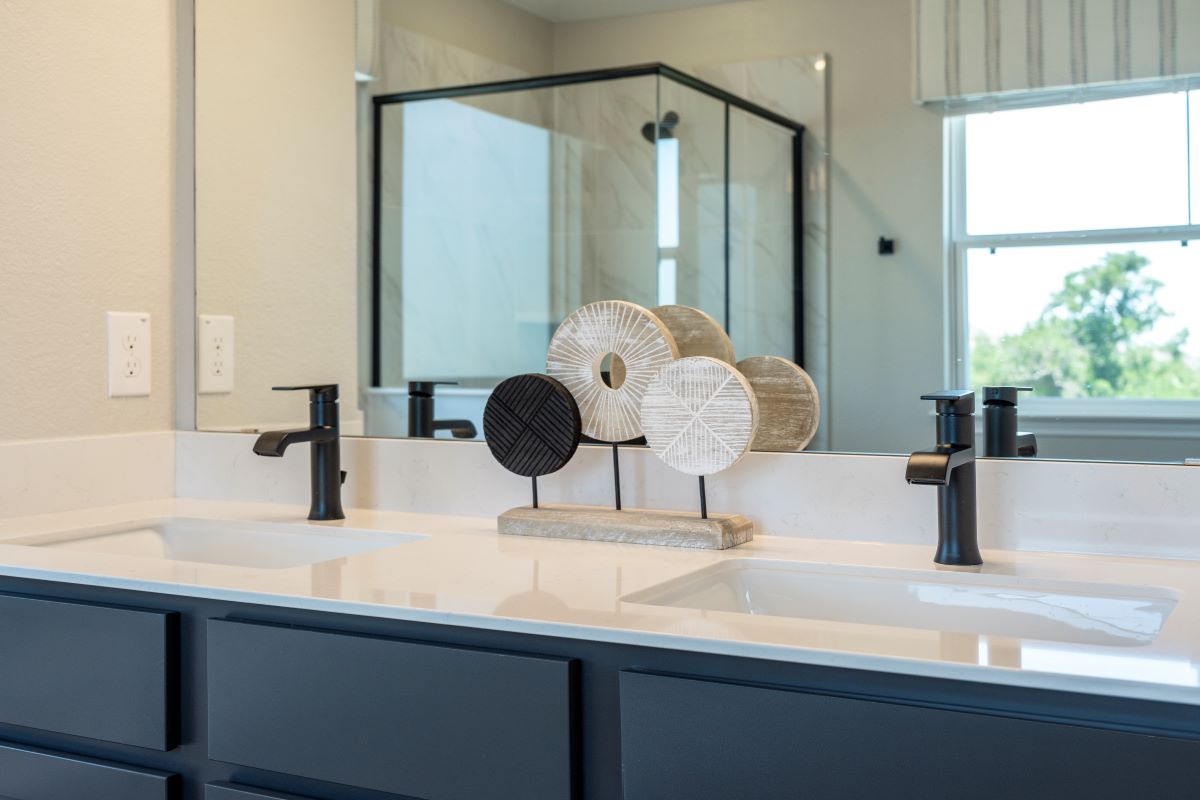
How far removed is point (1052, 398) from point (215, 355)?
128 cm

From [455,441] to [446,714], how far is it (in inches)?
26.9

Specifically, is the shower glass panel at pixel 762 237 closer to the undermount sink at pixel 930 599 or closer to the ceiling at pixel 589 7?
the ceiling at pixel 589 7

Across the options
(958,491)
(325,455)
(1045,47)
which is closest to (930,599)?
(958,491)

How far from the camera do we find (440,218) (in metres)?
1.67

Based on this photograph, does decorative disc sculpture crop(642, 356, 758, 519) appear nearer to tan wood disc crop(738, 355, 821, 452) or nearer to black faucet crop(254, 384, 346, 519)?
tan wood disc crop(738, 355, 821, 452)

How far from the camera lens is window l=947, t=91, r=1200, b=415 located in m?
1.25

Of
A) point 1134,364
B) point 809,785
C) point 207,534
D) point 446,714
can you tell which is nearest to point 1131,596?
point 1134,364

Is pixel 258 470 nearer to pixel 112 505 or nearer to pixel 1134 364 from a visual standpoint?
pixel 112 505

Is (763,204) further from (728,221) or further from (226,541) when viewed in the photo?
(226,541)

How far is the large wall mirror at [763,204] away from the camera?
4.18ft

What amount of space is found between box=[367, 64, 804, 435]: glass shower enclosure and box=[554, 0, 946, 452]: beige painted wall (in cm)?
6

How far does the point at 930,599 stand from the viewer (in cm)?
119

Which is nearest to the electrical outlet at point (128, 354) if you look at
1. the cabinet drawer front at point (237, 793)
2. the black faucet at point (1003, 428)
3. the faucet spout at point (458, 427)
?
the faucet spout at point (458, 427)

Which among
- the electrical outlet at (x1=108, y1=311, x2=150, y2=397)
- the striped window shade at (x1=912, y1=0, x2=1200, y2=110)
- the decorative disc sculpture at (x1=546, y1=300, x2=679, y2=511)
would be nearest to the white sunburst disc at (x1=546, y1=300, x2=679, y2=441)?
the decorative disc sculpture at (x1=546, y1=300, x2=679, y2=511)
